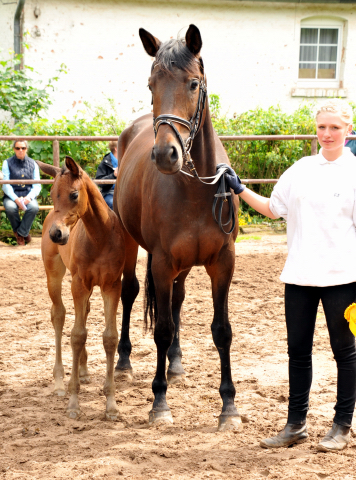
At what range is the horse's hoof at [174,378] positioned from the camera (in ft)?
13.9

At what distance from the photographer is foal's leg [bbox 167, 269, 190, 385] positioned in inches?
169

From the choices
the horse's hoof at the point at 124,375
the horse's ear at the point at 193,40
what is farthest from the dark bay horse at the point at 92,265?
the horse's ear at the point at 193,40

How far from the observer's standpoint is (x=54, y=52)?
12.1 m

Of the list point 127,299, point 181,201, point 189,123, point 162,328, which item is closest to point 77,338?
point 162,328

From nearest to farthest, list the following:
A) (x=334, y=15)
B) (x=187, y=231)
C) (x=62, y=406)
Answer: (x=187, y=231)
(x=62, y=406)
(x=334, y=15)

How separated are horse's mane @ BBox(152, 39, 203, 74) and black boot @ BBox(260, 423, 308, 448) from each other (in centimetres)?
208

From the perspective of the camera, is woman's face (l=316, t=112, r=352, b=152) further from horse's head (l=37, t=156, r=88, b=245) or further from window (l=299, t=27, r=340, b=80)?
window (l=299, t=27, r=340, b=80)

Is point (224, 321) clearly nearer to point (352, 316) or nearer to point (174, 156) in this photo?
point (352, 316)

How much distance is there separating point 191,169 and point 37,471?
75.2 inches

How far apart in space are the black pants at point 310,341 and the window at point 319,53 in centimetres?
1147

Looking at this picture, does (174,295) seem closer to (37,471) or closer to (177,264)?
(177,264)

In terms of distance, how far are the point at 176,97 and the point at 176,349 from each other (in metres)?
2.19

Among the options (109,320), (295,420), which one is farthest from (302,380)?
(109,320)

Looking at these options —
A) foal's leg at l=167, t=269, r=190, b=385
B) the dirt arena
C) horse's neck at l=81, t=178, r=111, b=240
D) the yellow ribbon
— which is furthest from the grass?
the yellow ribbon
